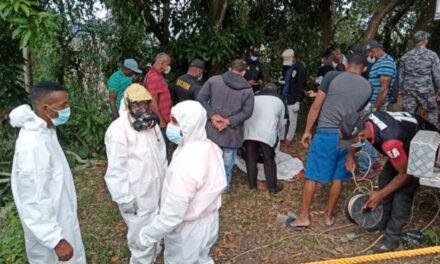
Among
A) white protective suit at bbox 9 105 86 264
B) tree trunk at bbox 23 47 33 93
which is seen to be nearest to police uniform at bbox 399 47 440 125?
white protective suit at bbox 9 105 86 264

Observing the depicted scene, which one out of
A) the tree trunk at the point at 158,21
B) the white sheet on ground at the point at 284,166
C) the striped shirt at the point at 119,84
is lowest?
the white sheet on ground at the point at 284,166

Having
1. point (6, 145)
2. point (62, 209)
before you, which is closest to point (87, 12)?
point (6, 145)

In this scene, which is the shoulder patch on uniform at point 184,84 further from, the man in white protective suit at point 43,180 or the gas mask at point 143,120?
the man in white protective suit at point 43,180

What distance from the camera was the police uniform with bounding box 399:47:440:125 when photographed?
5.30m

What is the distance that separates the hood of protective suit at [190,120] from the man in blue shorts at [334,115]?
6.01 ft

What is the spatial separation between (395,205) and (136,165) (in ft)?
7.46

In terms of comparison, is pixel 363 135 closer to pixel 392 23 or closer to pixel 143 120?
pixel 143 120

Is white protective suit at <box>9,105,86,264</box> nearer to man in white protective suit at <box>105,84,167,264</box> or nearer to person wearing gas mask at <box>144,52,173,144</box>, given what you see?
man in white protective suit at <box>105,84,167,264</box>

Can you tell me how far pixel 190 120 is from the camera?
2.66 metres

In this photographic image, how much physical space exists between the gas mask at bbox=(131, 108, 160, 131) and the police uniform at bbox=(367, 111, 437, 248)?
171 cm

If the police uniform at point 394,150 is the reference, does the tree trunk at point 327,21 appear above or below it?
above

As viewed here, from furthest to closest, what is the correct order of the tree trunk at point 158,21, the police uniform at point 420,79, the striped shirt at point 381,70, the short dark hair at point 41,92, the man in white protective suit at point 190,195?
the tree trunk at point 158,21 < the police uniform at point 420,79 < the striped shirt at point 381,70 < the short dark hair at point 41,92 < the man in white protective suit at point 190,195

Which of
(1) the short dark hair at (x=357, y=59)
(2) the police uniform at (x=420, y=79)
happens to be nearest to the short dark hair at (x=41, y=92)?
(1) the short dark hair at (x=357, y=59)

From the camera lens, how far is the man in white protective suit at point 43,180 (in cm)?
257
